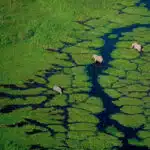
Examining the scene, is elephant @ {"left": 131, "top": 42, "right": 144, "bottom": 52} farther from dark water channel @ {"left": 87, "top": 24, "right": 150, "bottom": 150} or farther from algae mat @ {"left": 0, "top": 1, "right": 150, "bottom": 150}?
dark water channel @ {"left": 87, "top": 24, "right": 150, "bottom": 150}

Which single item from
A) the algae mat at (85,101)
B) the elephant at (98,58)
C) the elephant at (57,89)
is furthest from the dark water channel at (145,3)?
the elephant at (57,89)

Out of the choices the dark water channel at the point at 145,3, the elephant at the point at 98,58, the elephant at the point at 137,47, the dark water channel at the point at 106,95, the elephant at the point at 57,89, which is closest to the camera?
Result: the dark water channel at the point at 106,95

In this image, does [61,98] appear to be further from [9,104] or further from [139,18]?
[139,18]

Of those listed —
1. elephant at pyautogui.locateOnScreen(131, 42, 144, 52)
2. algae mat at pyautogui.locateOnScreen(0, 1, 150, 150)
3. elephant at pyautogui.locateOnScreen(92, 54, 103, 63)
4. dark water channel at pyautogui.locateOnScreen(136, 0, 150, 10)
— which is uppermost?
dark water channel at pyautogui.locateOnScreen(136, 0, 150, 10)

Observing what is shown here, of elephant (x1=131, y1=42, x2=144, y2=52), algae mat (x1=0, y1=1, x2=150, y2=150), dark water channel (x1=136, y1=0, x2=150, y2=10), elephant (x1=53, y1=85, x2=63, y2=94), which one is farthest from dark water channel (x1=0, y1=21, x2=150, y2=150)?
dark water channel (x1=136, y1=0, x2=150, y2=10)

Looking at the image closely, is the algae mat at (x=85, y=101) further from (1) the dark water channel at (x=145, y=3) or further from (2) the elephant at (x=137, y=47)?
(1) the dark water channel at (x=145, y=3)

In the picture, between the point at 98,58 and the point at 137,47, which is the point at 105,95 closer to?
the point at 98,58

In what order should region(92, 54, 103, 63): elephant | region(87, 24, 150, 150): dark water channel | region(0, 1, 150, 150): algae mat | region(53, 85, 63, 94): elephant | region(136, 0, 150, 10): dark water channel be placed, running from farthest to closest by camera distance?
region(136, 0, 150, 10): dark water channel, region(92, 54, 103, 63): elephant, region(53, 85, 63, 94): elephant, region(87, 24, 150, 150): dark water channel, region(0, 1, 150, 150): algae mat

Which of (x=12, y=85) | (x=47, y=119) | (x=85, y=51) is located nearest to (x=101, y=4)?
(x=85, y=51)
